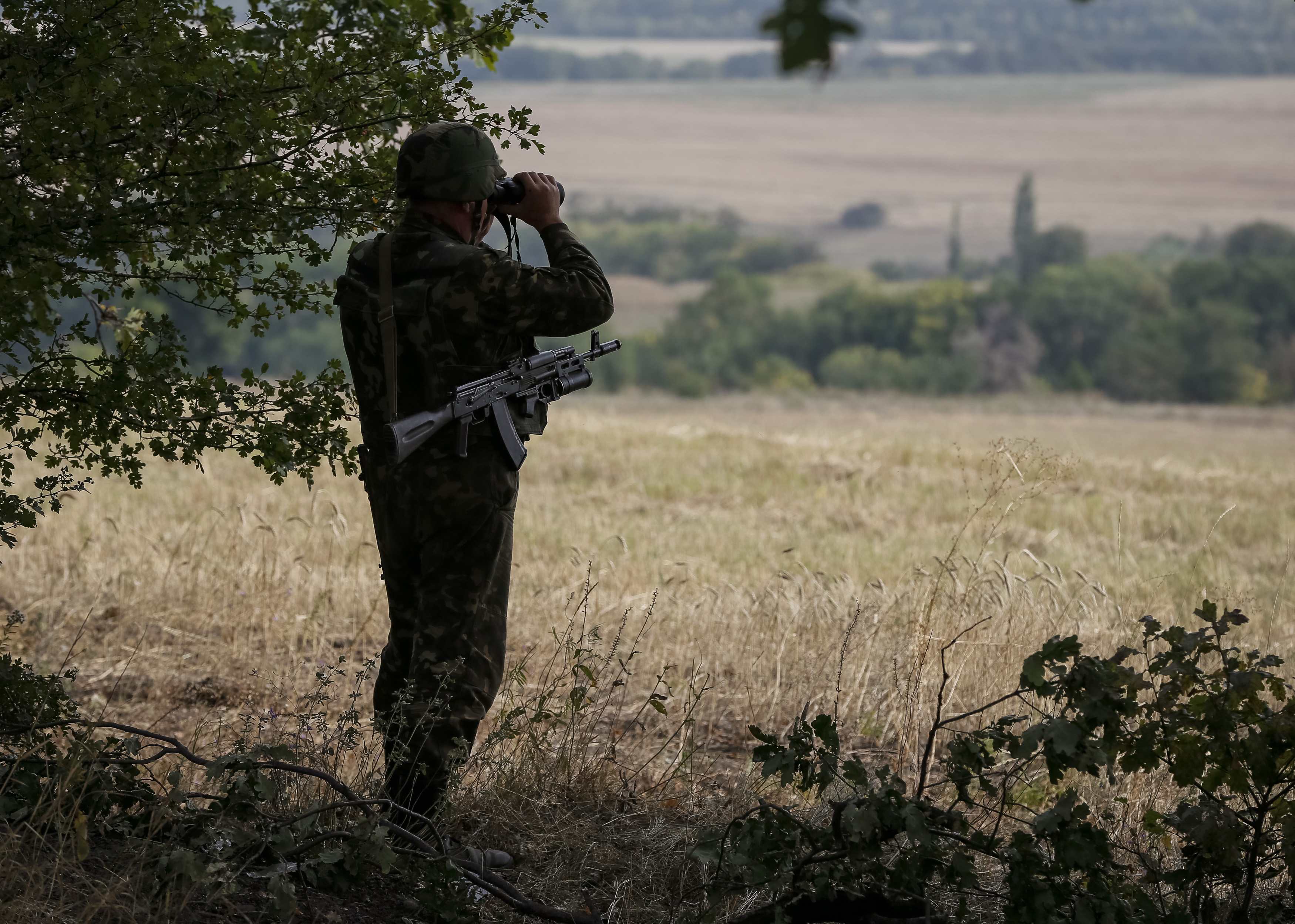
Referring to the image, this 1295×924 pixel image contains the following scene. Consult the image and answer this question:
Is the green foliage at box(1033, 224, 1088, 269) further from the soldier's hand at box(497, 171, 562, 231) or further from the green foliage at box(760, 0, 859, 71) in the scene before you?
the green foliage at box(760, 0, 859, 71)

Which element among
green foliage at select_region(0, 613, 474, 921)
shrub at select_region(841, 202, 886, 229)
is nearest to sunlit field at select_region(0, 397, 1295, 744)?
green foliage at select_region(0, 613, 474, 921)

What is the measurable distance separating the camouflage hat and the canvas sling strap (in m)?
0.17

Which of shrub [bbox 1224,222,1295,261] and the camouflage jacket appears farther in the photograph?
shrub [bbox 1224,222,1295,261]

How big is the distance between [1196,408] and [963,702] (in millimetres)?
45644

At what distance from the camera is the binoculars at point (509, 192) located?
3619 millimetres

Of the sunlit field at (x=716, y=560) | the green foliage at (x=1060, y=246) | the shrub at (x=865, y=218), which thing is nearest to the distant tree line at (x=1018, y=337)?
the green foliage at (x=1060, y=246)

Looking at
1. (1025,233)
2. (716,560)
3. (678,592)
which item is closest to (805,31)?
(678,592)

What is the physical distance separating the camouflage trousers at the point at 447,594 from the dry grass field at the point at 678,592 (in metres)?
0.35

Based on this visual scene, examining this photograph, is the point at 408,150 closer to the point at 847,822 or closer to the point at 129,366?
the point at 129,366

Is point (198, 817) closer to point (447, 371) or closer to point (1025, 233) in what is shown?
point (447, 371)

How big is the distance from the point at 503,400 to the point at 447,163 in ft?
2.19

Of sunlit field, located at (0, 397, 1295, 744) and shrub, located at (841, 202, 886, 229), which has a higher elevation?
sunlit field, located at (0, 397, 1295, 744)

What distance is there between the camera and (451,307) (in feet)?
11.5

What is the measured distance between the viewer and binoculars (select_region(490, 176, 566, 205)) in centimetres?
362
